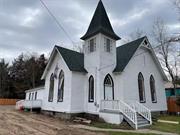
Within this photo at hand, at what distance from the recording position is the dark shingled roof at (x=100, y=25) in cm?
1466

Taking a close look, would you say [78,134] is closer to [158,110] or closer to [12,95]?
[158,110]

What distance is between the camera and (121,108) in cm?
1204

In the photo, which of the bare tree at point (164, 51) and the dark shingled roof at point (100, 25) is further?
the bare tree at point (164, 51)

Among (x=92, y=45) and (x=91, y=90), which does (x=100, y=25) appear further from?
(x=91, y=90)

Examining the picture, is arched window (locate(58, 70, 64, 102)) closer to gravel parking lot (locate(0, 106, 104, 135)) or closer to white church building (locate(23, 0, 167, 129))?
white church building (locate(23, 0, 167, 129))

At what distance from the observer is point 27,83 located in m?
41.8

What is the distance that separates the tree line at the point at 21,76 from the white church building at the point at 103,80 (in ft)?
84.5

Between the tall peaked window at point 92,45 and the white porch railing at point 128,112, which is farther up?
the tall peaked window at point 92,45

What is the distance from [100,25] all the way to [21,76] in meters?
34.0

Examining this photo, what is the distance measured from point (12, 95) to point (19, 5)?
39708mm

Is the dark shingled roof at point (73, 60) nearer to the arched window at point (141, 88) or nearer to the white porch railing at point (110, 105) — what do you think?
the white porch railing at point (110, 105)

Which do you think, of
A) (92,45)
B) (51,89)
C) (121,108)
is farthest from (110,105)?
(51,89)

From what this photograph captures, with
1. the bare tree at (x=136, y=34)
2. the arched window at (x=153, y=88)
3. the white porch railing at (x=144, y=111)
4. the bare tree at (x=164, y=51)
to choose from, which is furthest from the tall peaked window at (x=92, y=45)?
the bare tree at (x=136, y=34)

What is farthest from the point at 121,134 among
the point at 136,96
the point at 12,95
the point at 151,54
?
the point at 12,95
